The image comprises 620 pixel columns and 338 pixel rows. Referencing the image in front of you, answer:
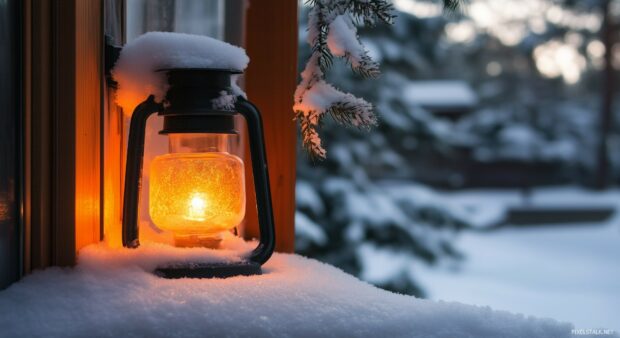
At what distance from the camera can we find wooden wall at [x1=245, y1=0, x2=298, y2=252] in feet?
4.29

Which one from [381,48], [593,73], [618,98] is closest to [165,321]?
[381,48]

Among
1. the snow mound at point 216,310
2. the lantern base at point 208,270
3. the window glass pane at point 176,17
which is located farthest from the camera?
the window glass pane at point 176,17

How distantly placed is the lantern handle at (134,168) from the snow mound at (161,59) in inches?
1.3

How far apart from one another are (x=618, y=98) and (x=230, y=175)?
59.2ft

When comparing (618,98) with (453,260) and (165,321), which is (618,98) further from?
(165,321)

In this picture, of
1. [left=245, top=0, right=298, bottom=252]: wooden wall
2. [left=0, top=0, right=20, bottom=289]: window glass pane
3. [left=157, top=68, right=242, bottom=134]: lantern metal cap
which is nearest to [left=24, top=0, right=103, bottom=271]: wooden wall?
[left=0, top=0, right=20, bottom=289]: window glass pane

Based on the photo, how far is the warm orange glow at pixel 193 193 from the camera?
3.57 ft

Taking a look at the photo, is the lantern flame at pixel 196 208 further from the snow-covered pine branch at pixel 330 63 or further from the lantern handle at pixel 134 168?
the snow-covered pine branch at pixel 330 63

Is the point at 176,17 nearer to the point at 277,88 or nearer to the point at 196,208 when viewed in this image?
the point at 277,88

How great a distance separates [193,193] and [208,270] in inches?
6.1

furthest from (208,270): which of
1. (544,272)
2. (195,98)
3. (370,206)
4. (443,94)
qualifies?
(443,94)

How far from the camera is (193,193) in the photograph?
1094 mm

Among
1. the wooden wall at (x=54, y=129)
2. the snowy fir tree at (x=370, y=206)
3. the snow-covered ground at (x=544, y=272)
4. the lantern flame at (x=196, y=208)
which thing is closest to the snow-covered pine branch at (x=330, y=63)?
the lantern flame at (x=196, y=208)

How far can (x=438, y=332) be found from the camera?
0.82 m
